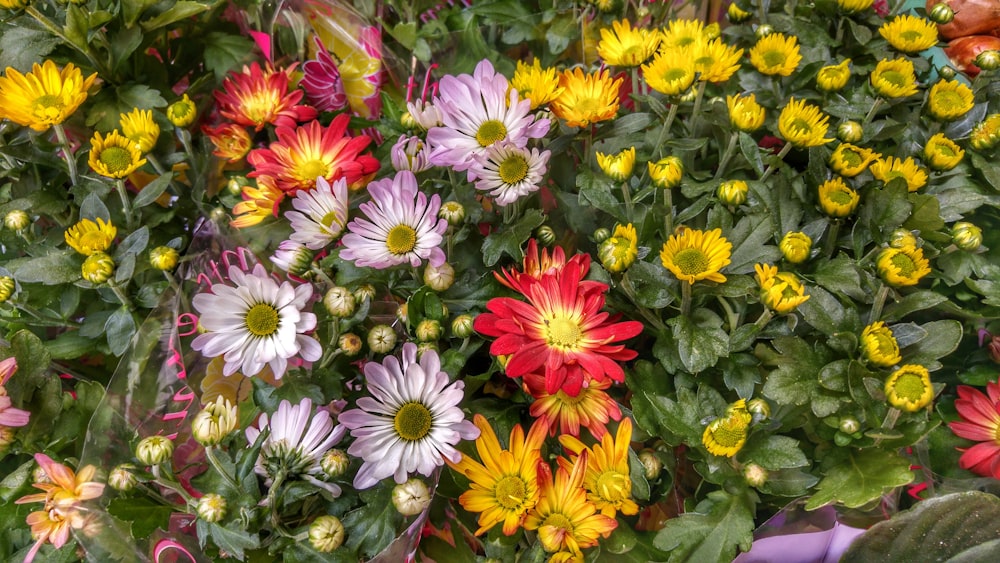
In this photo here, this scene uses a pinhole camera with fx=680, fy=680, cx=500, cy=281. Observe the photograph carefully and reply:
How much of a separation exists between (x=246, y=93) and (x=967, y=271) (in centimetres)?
95

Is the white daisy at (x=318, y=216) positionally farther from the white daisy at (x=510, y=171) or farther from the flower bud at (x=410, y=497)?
the flower bud at (x=410, y=497)

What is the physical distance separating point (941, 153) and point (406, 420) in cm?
69

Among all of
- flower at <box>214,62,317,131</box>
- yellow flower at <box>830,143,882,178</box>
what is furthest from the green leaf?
flower at <box>214,62,317,131</box>

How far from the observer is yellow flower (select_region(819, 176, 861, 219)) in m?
0.76

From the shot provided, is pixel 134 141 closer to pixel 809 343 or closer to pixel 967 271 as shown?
pixel 809 343

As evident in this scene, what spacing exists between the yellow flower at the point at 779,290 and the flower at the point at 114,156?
0.77 m

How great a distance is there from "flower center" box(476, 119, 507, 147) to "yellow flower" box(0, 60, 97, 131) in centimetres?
53

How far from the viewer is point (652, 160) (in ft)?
2.81

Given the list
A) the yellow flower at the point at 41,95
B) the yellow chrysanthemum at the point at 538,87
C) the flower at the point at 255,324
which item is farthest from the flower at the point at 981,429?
the yellow flower at the point at 41,95

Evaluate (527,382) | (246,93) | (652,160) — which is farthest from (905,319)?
(246,93)

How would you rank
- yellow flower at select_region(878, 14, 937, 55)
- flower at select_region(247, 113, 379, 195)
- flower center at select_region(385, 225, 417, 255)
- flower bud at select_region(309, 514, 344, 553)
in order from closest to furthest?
flower bud at select_region(309, 514, 344, 553) → flower center at select_region(385, 225, 417, 255) → flower at select_region(247, 113, 379, 195) → yellow flower at select_region(878, 14, 937, 55)

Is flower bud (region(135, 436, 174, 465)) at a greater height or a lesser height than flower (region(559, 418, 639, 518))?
lesser

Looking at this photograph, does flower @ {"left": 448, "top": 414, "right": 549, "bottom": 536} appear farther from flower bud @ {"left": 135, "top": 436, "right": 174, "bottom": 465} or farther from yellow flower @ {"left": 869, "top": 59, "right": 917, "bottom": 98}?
yellow flower @ {"left": 869, "top": 59, "right": 917, "bottom": 98}

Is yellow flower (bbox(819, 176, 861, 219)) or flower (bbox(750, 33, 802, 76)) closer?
yellow flower (bbox(819, 176, 861, 219))
